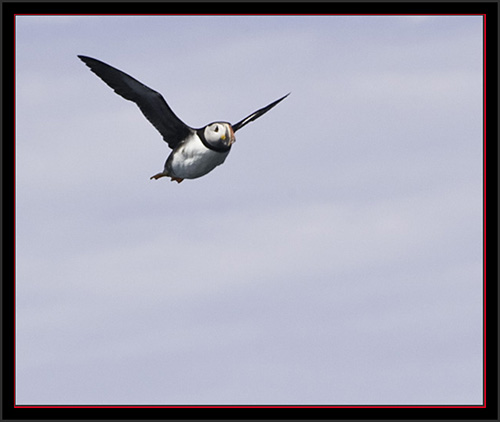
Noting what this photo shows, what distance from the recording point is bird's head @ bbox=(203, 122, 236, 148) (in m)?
17.1

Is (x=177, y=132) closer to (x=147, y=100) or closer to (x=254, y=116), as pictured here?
(x=147, y=100)

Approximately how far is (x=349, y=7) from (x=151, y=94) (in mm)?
5203

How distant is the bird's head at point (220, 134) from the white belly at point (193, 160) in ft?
0.96

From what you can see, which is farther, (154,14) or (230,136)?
(230,136)

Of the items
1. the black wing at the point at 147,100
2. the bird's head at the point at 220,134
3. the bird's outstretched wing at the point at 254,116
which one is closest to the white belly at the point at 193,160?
the bird's head at the point at 220,134

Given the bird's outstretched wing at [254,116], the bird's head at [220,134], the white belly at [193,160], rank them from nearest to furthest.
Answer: the bird's head at [220,134] → the white belly at [193,160] → the bird's outstretched wing at [254,116]

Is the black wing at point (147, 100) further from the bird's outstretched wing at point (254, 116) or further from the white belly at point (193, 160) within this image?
the bird's outstretched wing at point (254, 116)

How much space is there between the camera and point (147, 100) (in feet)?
58.9

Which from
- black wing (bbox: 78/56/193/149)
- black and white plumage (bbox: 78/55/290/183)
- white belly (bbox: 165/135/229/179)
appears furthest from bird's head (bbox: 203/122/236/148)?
black wing (bbox: 78/56/193/149)

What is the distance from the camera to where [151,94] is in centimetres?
1769

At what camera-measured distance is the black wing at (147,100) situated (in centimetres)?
1712

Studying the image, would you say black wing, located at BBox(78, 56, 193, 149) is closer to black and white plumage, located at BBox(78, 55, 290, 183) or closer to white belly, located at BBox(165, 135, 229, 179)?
black and white plumage, located at BBox(78, 55, 290, 183)
